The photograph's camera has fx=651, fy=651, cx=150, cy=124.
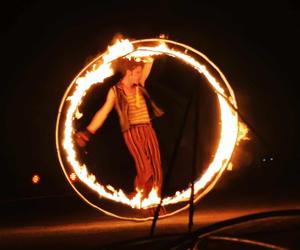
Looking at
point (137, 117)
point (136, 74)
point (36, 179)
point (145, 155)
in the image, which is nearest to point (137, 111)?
point (137, 117)

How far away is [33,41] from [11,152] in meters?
2.03

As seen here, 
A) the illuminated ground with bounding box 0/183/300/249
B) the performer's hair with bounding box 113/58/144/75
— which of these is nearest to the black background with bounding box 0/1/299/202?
the illuminated ground with bounding box 0/183/300/249

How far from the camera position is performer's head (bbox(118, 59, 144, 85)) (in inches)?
358

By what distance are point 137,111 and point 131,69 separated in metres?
0.60

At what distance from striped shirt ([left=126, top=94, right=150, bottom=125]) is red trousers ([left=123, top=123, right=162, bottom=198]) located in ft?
0.24

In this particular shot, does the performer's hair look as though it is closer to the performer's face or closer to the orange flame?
the performer's face

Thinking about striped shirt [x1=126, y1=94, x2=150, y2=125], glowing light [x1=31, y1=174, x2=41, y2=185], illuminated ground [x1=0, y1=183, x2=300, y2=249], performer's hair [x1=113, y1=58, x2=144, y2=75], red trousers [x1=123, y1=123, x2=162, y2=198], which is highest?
performer's hair [x1=113, y1=58, x2=144, y2=75]

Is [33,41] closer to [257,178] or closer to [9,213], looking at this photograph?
[9,213]

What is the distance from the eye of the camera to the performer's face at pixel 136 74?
30.1 feet

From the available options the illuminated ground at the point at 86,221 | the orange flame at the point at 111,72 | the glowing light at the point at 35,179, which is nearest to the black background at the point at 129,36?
the glowing light at the point at 35,179

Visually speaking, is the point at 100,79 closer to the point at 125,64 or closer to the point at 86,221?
the point at 125,64

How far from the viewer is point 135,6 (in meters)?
12.2

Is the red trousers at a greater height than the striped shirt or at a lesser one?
lesser

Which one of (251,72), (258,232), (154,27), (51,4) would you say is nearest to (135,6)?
(154,27)
